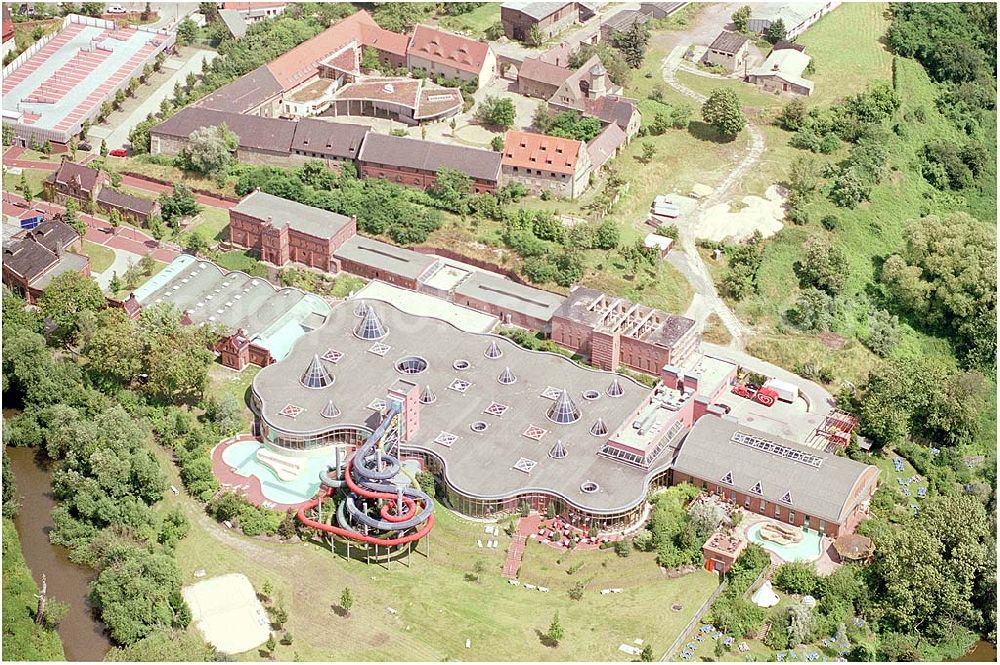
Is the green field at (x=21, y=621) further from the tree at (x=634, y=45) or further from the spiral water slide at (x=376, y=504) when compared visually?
the tree at (x=634, y=45)

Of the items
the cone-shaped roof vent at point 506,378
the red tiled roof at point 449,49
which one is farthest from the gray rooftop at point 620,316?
the red tiled roof at point 449,49

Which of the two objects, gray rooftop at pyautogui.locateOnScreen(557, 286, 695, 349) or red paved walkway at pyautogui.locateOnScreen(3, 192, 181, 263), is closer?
gray rooftop at pyautogui.locateOnScreen(557, 286, 695, 349)

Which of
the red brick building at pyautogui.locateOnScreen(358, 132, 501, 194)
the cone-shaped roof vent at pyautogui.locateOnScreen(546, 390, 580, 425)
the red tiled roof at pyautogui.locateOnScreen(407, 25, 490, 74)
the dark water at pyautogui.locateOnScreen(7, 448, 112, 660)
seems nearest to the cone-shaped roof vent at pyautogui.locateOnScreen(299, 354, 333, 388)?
the cone-shaped roof vent at pyautogui.locateOnScreen(546, 390, 580, 425)

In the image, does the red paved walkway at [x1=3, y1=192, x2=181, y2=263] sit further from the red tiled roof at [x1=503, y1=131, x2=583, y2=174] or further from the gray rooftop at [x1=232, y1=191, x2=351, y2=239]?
the red tiled roof at [x1=503, y1=131, x2=583, y2=174]

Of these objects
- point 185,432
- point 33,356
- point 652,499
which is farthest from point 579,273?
point 33,356

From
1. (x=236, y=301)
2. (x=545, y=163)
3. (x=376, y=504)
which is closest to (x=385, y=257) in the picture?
(x=236, y=301)

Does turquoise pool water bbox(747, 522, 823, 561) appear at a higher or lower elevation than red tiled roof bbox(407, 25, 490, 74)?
lower

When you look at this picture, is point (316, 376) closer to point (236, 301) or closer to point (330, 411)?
point (330, 411)
